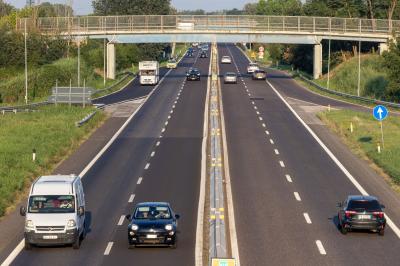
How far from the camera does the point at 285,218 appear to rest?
37.8m

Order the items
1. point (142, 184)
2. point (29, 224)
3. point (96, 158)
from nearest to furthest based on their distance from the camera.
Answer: point (29, 224) → point (142, 184) → point (96, 158)

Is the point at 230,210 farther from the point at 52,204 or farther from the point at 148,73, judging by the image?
the point at 148,73

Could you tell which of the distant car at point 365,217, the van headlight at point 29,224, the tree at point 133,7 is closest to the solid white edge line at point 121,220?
the van headlight at point 29,224

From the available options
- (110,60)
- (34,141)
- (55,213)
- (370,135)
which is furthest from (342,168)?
(110,60)

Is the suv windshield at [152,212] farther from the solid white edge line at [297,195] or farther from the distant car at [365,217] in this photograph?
the solid white edge line at [297,195]

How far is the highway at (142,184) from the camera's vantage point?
30.6 m

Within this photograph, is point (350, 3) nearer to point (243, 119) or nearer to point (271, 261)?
point (243, 119)

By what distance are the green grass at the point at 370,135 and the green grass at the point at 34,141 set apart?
17950 millimetres

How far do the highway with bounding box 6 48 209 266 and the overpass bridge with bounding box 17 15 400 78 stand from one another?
1184 inches

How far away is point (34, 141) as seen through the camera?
5888 cm

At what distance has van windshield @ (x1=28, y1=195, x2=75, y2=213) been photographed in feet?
104

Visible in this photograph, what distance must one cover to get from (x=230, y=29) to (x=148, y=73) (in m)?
12.3

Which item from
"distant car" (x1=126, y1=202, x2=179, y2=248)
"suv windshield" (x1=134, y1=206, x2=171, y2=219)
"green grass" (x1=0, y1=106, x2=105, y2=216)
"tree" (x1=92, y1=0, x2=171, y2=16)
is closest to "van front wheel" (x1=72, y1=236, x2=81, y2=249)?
"distant car" (x1=126, y1=202, x2=179, y2=248)

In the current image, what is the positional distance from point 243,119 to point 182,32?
4205cm
